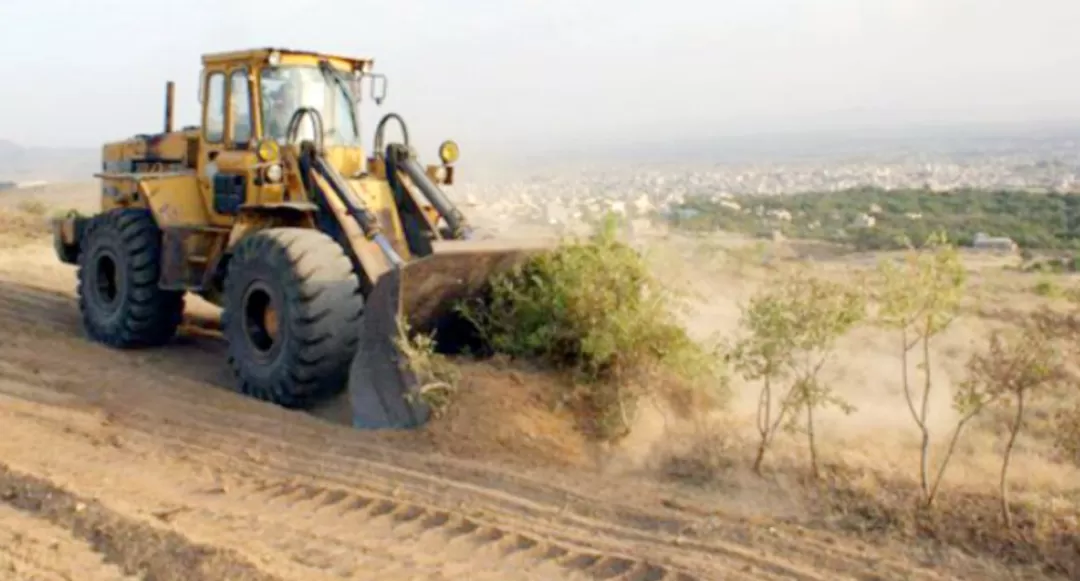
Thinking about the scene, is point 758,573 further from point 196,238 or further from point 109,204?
point 109,204

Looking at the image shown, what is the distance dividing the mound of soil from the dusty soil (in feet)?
0.04

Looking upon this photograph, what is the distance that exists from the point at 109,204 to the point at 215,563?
7514 millimetres

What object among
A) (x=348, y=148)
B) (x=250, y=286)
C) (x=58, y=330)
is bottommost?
(x=58, y=330)

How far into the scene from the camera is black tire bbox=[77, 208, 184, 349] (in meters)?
11.0

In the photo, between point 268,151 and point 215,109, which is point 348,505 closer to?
point 268,151

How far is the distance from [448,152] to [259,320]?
2255 mm

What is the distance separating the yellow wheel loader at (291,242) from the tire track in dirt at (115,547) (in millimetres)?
2255

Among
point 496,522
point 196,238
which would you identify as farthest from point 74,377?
point 496,522

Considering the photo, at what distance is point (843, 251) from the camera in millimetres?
21406

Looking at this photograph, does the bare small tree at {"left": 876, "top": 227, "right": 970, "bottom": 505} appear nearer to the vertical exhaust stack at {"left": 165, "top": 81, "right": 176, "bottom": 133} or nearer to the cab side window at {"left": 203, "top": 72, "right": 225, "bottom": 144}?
the cab side window at {"left": 203, "top": 72, "right": 225, "bottom": 144}

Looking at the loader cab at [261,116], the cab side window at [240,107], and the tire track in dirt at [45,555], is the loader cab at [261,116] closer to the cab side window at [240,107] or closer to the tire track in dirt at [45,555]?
the cab side window at [240,107]

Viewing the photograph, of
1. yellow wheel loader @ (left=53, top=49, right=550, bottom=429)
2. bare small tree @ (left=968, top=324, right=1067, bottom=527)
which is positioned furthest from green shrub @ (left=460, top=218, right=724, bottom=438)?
bare small tree @ (left=968, top=324, right=1067, bottom=527)

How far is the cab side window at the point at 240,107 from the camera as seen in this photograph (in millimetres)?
10242

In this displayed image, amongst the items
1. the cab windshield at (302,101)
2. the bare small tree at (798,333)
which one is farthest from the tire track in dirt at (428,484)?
the cab windshield at (302,101)
